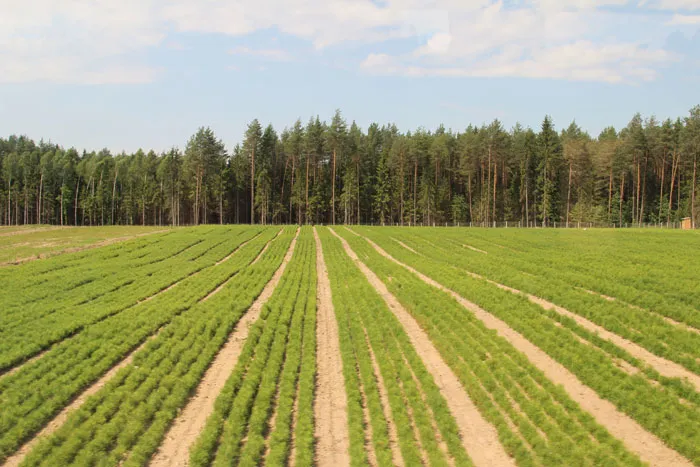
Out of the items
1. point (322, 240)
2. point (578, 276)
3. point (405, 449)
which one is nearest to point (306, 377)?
point (405, 449)

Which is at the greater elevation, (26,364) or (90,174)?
(90,174)

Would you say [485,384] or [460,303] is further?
[460,303]

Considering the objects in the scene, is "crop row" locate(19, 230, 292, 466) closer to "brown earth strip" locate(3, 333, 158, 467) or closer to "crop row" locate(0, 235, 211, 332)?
"brown earth strip" locate(3, 333, 158, 467)

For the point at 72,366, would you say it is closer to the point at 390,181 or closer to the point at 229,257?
the point at 229,257

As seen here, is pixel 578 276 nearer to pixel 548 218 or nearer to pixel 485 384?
pixel 485 384

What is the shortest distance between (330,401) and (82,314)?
12.0 metres

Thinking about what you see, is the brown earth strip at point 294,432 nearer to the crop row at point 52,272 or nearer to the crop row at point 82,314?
the crop row at point 82,314

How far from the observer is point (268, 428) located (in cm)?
951

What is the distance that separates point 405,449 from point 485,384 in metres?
3.70

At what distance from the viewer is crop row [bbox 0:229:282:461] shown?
9.64 meters

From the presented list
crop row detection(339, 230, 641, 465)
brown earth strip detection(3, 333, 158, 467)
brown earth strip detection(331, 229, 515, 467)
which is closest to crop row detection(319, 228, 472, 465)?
brown earth strip detection(331, 229, 515, 467)

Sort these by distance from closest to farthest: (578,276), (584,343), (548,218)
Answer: (584,343) < (578,276) < (548,218)

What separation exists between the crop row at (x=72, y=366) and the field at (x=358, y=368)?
0.06 meters

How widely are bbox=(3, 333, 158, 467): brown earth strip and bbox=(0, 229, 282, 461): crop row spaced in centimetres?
13
